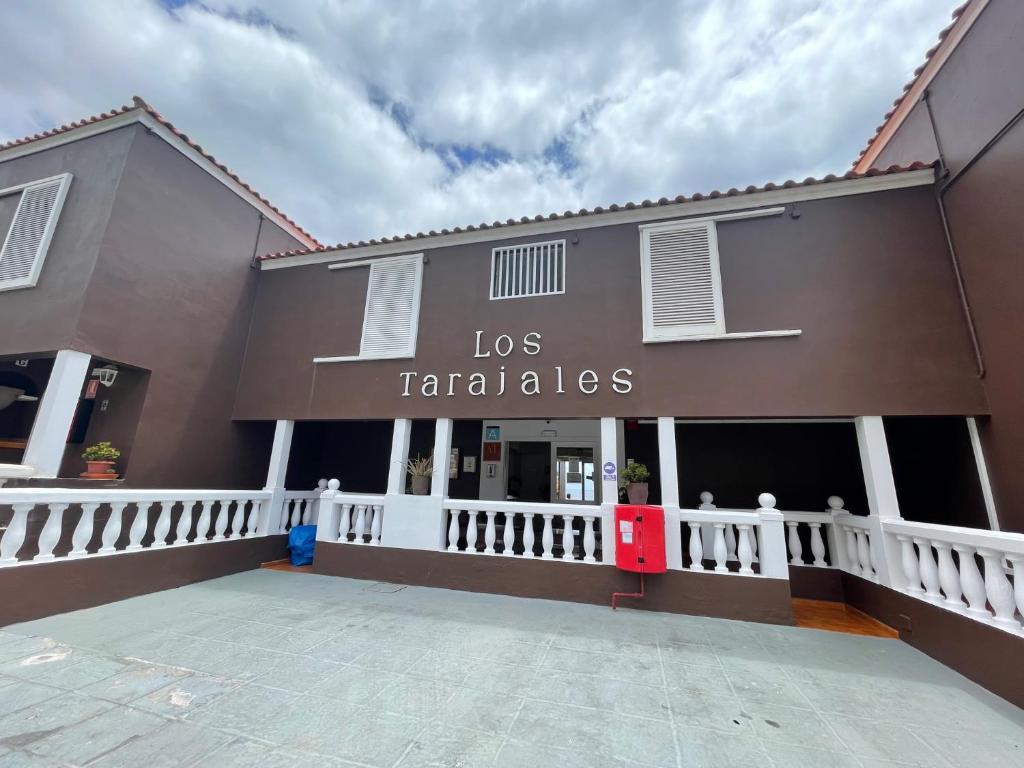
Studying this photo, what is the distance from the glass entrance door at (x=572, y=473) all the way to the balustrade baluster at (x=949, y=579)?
481cm

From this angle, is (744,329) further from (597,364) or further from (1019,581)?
(1019,581)

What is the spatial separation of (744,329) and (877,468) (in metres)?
1.95

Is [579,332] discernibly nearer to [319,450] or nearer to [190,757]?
[190,757]

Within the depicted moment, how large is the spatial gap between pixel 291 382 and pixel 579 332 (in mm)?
4509

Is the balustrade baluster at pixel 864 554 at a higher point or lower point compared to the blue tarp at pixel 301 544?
higher

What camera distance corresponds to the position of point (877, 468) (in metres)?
4.22

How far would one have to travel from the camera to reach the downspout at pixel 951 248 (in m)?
4.07

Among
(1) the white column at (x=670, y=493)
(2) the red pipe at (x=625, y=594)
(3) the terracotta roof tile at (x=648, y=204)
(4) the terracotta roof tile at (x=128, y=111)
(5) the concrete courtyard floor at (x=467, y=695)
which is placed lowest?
(5) the concrete courtyard floor at (x=467, y=695)

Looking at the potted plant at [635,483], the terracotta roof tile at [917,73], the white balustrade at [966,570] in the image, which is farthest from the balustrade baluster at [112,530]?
the terracotta roof tile at [917,73]

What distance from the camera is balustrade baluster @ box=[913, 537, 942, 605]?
3388mm

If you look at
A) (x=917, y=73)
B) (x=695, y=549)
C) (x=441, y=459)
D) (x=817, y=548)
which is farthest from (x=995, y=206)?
(x=441, y=459)

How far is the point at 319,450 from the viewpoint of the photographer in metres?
8.20

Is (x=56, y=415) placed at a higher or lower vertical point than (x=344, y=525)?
higher

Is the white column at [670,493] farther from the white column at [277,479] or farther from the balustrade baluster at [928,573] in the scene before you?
the white column at [277,479]
